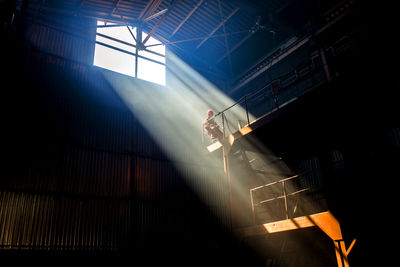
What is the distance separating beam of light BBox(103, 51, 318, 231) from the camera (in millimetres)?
14359

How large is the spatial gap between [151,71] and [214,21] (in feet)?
13.4

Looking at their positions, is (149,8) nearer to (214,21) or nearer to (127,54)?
(127,54)

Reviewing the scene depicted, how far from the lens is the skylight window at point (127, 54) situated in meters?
15.0

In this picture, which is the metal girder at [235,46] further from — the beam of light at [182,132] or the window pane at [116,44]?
the window pane at [116,44]

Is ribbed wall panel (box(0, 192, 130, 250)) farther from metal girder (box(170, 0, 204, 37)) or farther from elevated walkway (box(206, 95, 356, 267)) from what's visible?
metal girder (box(170, 0, 204, 37))

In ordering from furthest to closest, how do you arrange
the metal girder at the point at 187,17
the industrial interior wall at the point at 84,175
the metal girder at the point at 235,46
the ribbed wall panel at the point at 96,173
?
the metal girder at the point at 235,46
the metal girder at the point at 187,17
the ribbed wall panel at the point at 96,173
the industrial interior wall at the point at 84,175

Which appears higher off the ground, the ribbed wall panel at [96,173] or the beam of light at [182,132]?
the beam of light at [182,132]

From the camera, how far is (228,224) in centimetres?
1462

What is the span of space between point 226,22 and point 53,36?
8158mm

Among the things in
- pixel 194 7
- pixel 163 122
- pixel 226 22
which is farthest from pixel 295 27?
pixel 163 122

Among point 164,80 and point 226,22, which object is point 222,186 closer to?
point 164,80

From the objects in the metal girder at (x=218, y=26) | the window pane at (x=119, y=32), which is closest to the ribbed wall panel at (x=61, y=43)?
the window pane at (x=119, y=32)

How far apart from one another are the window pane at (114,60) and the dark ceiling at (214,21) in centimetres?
159

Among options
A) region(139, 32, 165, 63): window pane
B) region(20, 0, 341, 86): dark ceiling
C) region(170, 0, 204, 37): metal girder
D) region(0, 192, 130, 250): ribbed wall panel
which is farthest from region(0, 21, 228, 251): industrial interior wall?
region(170, 0, 204, 37): metal girder
